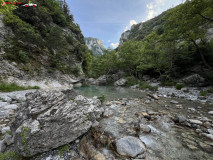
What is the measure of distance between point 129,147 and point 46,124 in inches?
84.1

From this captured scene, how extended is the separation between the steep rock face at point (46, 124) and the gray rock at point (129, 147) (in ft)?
3.46

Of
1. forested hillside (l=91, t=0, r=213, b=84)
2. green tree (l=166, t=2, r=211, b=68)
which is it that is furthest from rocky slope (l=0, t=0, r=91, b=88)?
green tree (l=166, t=2, r=211, b=68)

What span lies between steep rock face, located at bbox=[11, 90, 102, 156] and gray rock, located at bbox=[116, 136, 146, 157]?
105cm

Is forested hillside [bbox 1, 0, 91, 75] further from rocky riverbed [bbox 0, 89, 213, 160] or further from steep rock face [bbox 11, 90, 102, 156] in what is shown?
rocky riverbed [bbox 0, 89, 213, 160]

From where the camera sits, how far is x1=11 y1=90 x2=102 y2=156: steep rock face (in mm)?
1583

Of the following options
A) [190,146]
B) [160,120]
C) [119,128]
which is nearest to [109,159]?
[119,128]

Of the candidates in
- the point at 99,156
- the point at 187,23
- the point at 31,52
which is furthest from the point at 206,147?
the point at 31,52

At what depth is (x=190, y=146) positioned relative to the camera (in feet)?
6.69

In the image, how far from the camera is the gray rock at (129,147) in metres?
1.80

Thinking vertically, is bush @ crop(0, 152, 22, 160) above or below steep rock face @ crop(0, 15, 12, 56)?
below

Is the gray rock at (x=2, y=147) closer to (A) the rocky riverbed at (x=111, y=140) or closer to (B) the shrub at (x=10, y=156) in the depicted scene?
(A) the rocky riverbed at (x=111, y=140)

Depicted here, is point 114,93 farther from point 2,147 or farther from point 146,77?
point 146,77

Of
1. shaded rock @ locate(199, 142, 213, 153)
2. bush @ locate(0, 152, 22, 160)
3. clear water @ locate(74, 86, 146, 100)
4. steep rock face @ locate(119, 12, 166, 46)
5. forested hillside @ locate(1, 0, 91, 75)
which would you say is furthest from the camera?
steep rock face @ locate(119, 12, 166, 46)

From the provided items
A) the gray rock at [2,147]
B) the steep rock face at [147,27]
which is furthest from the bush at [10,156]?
the steep rock face at [147,27]
